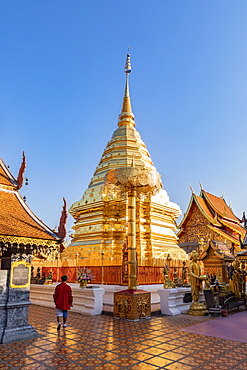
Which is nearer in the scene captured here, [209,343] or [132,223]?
[209,343]

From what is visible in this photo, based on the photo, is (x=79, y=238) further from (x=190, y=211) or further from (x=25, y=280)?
(x=190, y=211)

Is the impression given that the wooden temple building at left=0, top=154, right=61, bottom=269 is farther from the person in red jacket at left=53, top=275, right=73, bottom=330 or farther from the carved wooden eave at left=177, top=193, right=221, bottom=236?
the carved wooden eave at left=177, top=193, right=221, bottom=236

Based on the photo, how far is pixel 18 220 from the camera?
6461 mm

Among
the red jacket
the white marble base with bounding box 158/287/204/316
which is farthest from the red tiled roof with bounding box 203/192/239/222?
the red jacket

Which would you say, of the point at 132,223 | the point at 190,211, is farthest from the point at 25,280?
the point at 190,211

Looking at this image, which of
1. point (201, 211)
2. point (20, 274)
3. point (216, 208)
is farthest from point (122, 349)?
point (216, 208)

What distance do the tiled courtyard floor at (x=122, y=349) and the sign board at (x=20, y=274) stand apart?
1097 mm

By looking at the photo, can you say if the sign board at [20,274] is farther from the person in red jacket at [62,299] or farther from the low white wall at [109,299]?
the low white wall at [109,299]

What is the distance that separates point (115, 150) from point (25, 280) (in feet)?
38.5

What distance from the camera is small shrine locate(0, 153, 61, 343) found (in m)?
5.84

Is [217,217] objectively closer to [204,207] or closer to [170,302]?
[204,207]

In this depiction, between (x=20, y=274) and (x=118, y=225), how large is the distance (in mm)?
8118

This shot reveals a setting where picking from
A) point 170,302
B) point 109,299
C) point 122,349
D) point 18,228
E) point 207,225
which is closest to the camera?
point 122,349

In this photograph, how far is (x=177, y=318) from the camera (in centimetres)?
831
